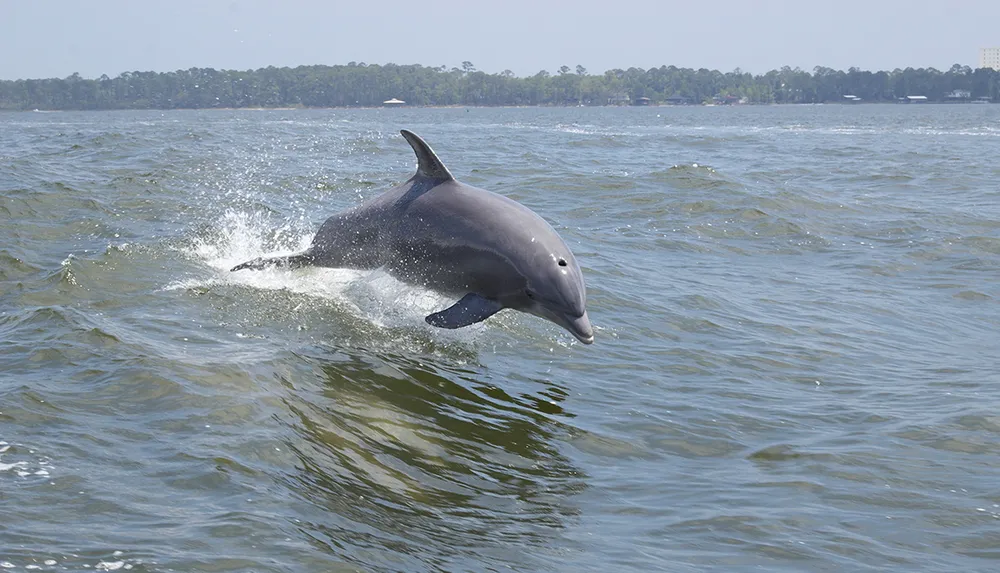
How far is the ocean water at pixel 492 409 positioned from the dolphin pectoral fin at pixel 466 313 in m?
0.48

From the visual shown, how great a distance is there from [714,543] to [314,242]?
6.24 meters

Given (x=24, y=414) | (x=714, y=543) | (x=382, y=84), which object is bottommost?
(x=714, y=543)

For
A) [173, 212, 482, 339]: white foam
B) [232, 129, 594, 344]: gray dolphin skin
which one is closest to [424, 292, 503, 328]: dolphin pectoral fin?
[232, 129, 594, 344]: gray dolphin skin

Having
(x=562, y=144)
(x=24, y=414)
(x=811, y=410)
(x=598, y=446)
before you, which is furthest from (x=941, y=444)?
(x=562, y=144)

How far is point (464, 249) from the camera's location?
8.73 meters

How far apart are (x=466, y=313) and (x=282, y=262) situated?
314cm

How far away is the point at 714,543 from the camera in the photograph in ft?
17.7

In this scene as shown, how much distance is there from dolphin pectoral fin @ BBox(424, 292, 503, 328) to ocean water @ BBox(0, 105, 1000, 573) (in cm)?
48

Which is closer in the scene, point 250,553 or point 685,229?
point 250,553

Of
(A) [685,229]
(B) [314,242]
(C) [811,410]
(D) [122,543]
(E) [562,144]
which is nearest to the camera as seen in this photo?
(D) [122,543]

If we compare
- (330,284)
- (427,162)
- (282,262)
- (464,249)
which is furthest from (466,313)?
(282,262)

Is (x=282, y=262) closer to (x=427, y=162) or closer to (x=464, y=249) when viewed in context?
(x=427, y=162)

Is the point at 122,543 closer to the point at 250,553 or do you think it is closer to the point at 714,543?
the point at 250,553

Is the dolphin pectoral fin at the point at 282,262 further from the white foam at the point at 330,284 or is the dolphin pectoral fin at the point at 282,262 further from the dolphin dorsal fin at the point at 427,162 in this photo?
the dolphin dorsal fin at the point at 427,162
